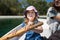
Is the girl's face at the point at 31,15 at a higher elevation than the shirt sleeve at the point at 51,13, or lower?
lower

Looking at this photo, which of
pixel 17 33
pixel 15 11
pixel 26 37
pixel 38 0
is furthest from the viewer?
pixel 38 0

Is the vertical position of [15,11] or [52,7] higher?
[52,7]

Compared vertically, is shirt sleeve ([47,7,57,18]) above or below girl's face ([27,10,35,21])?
above

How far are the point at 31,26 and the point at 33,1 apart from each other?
71.3ft

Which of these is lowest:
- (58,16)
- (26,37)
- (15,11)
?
(15,11)

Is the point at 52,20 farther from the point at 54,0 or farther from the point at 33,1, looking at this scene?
the point at 33,1

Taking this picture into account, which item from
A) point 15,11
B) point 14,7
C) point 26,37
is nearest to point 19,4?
point 14,7

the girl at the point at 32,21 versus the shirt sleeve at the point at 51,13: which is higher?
the shirt sleeve at the point at 51,13

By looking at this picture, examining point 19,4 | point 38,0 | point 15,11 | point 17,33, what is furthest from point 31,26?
point 19,4

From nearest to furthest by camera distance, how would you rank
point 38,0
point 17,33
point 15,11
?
point 17,33 < point 15,11 < point 38,0

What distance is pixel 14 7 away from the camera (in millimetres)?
22141

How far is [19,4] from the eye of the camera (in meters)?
24.1

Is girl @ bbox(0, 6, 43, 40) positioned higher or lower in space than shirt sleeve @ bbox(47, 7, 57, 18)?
lower

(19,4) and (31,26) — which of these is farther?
(19,4)
